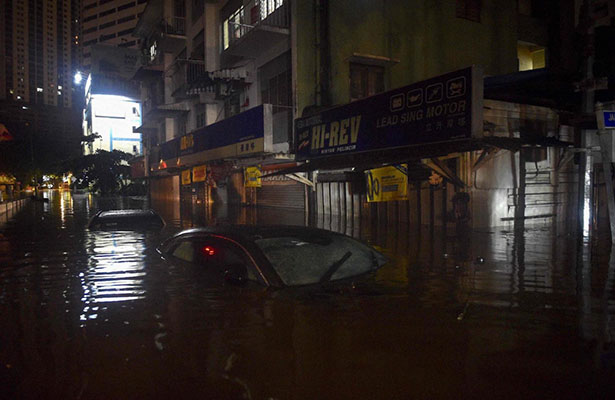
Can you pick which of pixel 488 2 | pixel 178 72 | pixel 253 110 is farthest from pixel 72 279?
pixel 178 72

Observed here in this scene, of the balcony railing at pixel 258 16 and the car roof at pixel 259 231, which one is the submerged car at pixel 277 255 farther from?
the balcony railing at pixel 258 16

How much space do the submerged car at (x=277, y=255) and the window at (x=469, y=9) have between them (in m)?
17.5

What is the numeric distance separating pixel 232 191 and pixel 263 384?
26662 millimetres

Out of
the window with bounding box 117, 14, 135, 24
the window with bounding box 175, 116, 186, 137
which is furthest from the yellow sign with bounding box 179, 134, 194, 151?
the window with bounding box 117, 14, 135, 24

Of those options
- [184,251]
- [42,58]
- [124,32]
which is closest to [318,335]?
[184,251]

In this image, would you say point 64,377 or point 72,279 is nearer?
point 64,377

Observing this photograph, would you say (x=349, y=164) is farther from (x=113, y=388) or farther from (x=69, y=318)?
(x=113, y=388)

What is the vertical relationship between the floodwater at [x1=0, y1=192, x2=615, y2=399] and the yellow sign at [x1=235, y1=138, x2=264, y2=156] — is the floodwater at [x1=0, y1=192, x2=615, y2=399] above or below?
below

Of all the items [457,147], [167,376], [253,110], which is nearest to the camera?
[167,376]

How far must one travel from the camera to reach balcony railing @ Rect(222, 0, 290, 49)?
19172 millimetres

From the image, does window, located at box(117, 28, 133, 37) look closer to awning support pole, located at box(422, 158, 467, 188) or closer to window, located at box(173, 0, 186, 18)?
window, located at box(173, 0, 186, 18)

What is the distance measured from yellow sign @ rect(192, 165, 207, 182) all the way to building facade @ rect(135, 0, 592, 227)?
0.19 ft

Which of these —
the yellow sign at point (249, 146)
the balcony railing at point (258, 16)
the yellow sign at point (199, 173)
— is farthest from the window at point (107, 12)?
the yellow sign at point (249, 146)

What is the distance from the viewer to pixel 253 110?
19.2 metres
